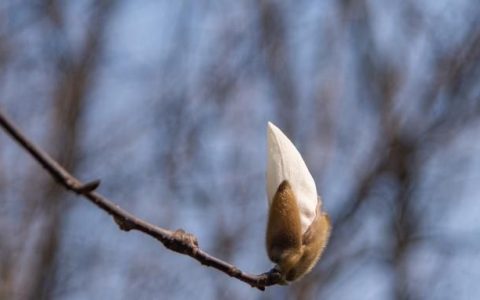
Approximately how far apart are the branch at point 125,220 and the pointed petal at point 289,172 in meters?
0.09

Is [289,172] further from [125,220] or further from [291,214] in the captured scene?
[125,220]

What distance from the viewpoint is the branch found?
0.74m

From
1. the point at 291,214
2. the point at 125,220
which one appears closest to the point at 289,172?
the point at 291,214

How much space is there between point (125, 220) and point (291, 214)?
0.24 meters

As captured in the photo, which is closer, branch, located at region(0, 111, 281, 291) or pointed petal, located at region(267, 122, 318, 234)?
branch, located at region(0, 111, 281, 291)

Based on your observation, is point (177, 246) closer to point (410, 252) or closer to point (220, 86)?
point (410, 252)

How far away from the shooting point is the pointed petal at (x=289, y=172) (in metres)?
1.06

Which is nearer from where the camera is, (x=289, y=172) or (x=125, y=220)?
(x=125, y=220)

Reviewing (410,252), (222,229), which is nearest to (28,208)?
(222,229)

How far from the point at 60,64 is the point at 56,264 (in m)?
0.98

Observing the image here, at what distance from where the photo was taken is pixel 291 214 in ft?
3.50

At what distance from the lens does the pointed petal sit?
106 centimetres

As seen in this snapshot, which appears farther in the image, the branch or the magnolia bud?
the magnolia bud

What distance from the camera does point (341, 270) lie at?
412cm
